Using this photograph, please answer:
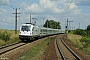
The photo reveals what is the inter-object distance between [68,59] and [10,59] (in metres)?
4.25

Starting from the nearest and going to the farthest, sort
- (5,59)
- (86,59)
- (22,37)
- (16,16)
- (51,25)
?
1. (5,59)
2. (86,59)
3. (22,37)
4. (16,16)
5. (51,25)

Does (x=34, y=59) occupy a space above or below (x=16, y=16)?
below

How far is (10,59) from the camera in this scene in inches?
589

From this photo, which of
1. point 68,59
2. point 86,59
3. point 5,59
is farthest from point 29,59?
point 86,59

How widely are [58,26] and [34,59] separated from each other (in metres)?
150

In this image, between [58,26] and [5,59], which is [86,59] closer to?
[5,59]

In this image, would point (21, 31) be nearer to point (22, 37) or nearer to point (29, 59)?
point (22, 37)

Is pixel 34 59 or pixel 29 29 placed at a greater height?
pixel 29 29

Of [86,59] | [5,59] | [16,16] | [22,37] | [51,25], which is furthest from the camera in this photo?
[51,25]

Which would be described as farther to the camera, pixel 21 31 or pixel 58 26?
pixel 58 26

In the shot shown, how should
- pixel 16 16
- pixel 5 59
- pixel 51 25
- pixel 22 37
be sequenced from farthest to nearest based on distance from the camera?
pixel 51 25 < pixel 16 16 < pixel 22 37 < pixel 5 59

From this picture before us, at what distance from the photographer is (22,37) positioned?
33.5 m

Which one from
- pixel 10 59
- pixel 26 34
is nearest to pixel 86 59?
pixel 10 59

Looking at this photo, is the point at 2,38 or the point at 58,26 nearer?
the point at 2,38
